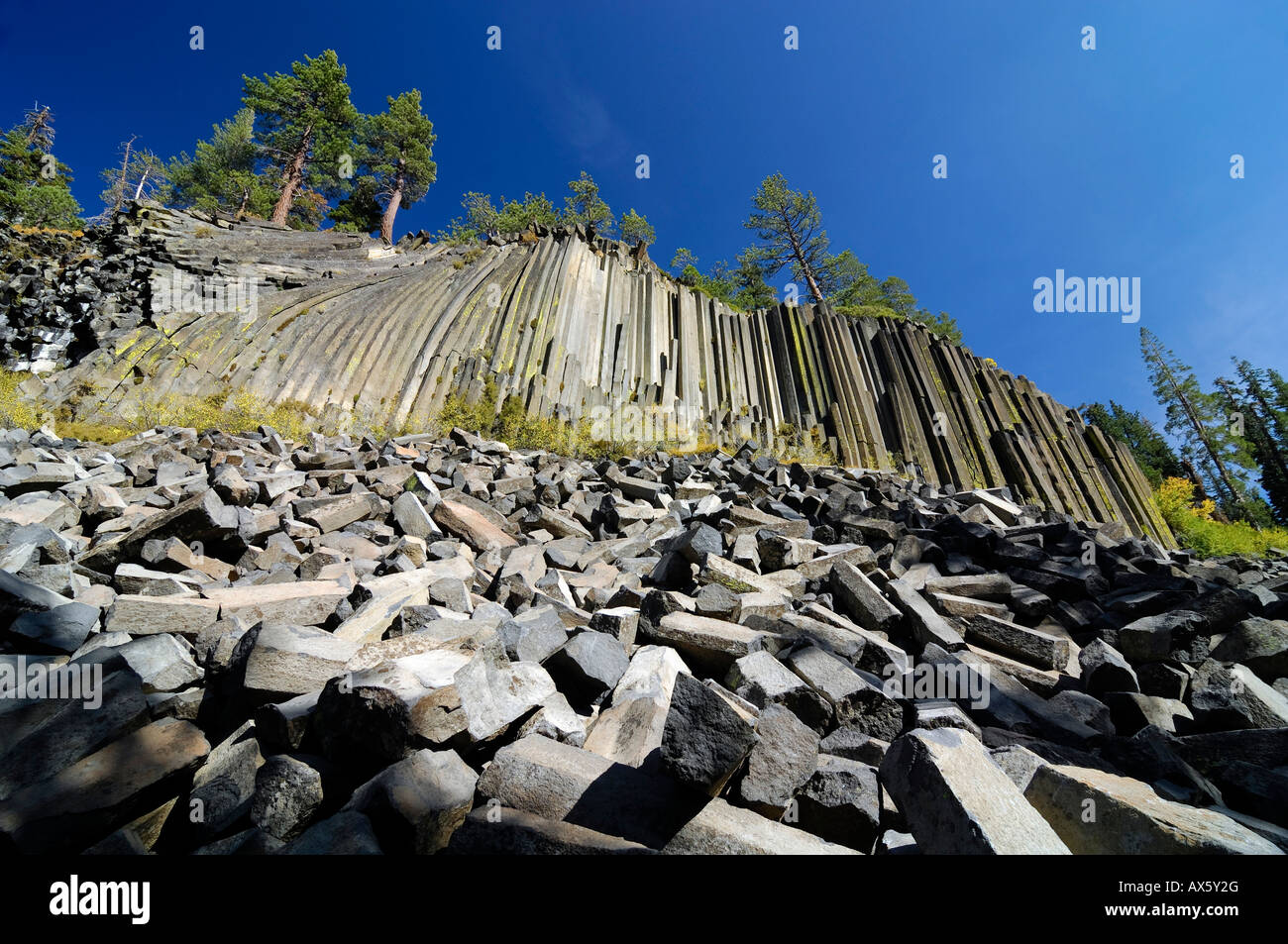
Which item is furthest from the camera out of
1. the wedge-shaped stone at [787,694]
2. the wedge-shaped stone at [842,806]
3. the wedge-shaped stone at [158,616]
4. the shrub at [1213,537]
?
the shrub at [1213,537]

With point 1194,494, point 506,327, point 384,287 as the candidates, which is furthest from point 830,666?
point 1194,494

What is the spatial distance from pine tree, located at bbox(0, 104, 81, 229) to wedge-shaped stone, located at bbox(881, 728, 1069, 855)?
158ft

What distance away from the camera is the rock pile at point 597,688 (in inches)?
58.9

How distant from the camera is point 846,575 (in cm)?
379

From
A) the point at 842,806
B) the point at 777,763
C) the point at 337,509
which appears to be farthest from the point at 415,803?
the point at 337,509

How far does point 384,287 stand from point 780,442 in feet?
42.9

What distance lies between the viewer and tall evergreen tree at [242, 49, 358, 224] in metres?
30.0

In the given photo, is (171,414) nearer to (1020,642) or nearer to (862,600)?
(862,600)

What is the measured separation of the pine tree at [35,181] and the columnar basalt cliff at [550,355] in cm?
2644

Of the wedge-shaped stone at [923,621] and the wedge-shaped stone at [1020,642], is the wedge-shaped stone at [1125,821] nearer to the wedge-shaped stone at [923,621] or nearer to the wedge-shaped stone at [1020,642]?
the wedge-shaped stone at [923,621]

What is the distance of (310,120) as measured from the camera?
30281 millimetres

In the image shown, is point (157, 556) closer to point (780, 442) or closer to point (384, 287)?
point (780, 442)

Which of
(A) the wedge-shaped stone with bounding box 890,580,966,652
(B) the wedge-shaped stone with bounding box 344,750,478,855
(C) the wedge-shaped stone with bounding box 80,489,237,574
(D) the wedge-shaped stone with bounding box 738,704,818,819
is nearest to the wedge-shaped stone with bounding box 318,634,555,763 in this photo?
(B) the wedge-shaped stone with bounding box 344,750,478,855

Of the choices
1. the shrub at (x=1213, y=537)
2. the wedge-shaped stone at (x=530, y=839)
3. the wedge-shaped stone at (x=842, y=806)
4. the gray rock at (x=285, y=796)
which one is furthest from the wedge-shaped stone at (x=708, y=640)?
the shrub at (x=1213, y=537)
